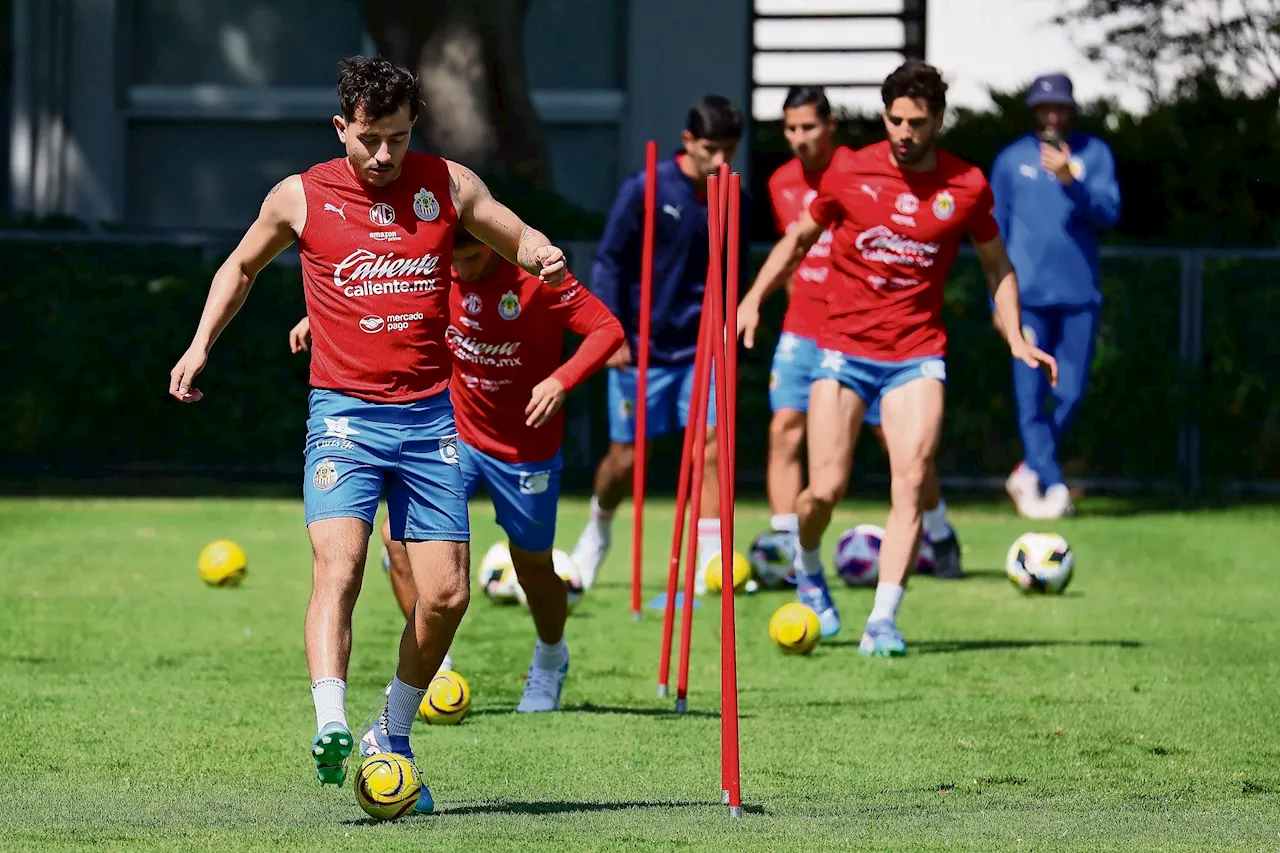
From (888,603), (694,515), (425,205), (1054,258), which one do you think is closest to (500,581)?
(888,603)

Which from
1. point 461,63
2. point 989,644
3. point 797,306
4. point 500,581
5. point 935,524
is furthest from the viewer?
point 461,63

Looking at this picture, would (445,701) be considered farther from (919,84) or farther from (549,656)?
(919,84)

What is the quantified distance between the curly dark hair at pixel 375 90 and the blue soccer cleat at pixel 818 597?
14.2 ft

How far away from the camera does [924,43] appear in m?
21.1

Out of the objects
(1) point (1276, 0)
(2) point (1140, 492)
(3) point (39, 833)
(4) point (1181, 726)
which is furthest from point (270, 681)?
(1) point (1276, 0)

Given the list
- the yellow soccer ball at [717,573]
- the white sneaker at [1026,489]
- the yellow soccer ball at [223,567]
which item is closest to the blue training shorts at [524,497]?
the yellow soccer ball at [717,573]

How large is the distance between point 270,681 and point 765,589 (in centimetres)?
360

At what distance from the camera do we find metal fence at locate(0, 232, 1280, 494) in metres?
16.2

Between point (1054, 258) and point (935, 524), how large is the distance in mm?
3132

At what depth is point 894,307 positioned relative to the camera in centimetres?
918

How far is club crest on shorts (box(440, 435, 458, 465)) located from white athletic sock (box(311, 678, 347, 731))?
2.53ft

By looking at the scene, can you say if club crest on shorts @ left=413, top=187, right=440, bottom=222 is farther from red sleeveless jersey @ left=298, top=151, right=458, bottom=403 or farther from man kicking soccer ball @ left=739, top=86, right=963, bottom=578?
man kicking soccer ball @ left=739, top=86, right=963, bottom=578

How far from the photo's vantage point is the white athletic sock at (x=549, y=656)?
796cm

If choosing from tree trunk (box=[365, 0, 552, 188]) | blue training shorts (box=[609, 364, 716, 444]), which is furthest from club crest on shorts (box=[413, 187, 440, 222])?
tree trunk (box=[365, 0, 552, 188])
